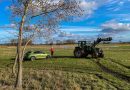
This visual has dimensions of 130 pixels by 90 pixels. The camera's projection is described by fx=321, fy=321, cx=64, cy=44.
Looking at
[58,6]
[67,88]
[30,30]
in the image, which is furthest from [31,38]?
[67,88]

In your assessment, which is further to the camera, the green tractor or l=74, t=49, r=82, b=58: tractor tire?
l=74, t=49, r=82, b=58: tractor tire

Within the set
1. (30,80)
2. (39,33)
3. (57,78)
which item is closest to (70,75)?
(57,78)

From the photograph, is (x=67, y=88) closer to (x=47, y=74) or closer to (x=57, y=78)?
(x=57, y=78)

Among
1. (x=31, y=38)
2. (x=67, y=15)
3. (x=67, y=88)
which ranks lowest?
(x=67, y=88)

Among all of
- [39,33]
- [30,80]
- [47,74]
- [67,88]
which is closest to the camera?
[67,88]

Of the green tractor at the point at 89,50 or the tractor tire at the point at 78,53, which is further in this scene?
the tractor tire at the point at 78,53

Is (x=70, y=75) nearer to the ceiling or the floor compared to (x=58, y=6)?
nearer to the floor

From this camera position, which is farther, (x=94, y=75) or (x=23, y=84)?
(x=94, y=75)

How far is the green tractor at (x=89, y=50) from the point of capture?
44.5 m

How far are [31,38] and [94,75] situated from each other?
6.41 m

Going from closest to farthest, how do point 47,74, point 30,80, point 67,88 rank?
point 67,88 < point 30,80 < point 47,74

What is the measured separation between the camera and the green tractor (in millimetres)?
44500

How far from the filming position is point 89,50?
44969 millimetres

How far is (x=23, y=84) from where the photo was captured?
24.3m
